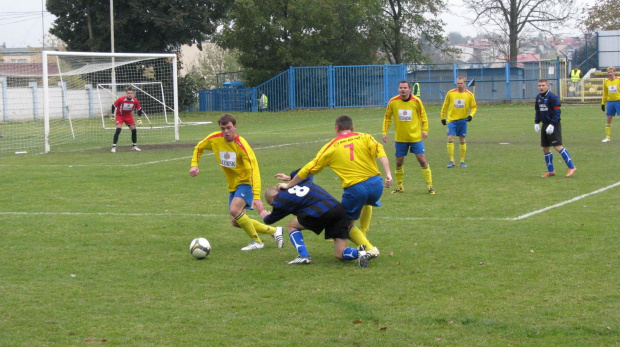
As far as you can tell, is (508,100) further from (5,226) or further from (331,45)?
(5,226)

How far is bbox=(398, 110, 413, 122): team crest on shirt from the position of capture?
13547 millimetres

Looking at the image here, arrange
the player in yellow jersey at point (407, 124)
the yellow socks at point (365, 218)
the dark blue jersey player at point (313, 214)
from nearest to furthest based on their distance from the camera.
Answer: the dark blue jersey player at point (313, 214), the yellow socks at point (365, 218), the player in yellow jersey at point (407, 124)

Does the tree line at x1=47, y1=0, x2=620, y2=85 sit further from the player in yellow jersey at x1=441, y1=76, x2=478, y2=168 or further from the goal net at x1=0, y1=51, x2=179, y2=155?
the player in yellow jersey at x1=441, y1=76, x2=478, y2=168

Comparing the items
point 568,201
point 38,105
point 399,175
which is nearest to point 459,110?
point 399,175

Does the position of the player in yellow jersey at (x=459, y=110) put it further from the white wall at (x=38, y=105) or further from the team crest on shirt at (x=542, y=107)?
the white wall at (x=38, y=105)

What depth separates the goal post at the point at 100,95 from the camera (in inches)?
1033

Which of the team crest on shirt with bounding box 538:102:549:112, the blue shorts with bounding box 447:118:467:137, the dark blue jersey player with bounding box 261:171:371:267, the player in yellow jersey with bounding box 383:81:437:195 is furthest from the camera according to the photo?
the blue shorts with bounding box 447:118:467:137

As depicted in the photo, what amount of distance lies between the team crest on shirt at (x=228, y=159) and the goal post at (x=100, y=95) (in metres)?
16.7

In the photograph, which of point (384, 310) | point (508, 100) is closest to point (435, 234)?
point (384, 310)

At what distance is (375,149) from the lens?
8.38m

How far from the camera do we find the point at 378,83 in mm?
46562

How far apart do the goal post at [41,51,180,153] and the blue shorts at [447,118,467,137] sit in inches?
482

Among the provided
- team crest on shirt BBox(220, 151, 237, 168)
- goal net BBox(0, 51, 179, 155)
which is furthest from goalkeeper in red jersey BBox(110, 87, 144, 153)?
team crest on shirt BBox(220, 151, 237, 168)

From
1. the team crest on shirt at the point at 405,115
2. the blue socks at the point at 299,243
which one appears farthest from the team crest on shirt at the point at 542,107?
the blue socks at the point at 299,243
